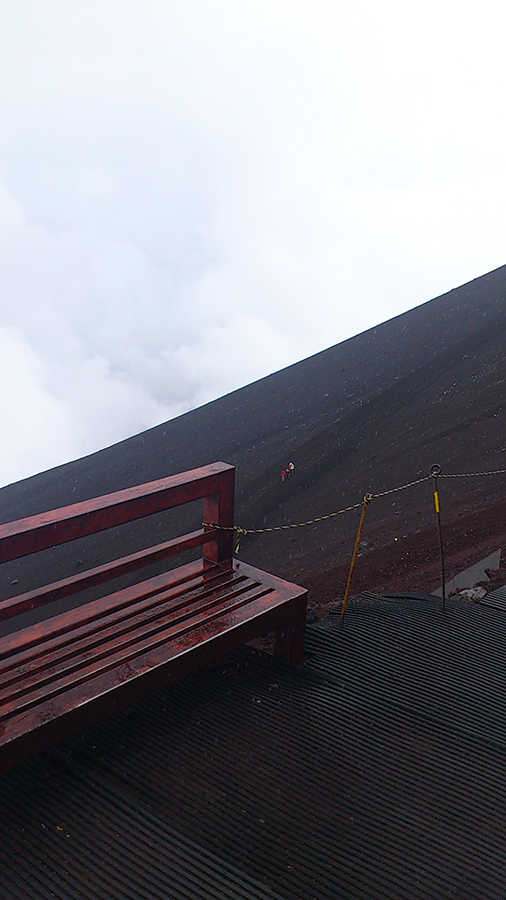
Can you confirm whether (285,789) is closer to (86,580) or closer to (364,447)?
(86,580)

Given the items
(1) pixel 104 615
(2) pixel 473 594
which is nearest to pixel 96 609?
(1) pixel 104 615

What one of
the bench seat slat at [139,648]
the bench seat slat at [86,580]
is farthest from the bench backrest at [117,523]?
the bench seat slat at [139,648]

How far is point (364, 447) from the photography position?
A: 9859 mm

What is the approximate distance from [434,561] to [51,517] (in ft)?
12.8

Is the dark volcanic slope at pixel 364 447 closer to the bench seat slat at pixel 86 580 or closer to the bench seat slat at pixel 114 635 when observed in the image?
the bench seat slat at pixel 114 635

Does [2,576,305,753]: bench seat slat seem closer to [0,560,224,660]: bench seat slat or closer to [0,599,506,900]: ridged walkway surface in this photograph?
[0,599,506,900]: ridged walkway surface

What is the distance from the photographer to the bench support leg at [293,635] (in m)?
3.28

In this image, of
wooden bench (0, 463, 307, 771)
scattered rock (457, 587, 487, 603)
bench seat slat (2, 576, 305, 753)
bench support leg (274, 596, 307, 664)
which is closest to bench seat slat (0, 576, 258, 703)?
wooden bench (0, 463, 307, 771)

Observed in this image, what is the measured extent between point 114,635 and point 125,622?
0.13 meters

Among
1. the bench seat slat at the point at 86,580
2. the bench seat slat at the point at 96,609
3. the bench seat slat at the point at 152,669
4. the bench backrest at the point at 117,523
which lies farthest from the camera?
the bench seat slat at the point at 96,609

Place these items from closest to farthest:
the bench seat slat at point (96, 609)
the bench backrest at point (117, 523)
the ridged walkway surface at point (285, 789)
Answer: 1. the ridged walkway surface at point (285, 789)
2. the bench backrest at point (117, 523)
3. the bench seat slat at point (96, 609)

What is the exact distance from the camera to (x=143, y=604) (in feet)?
10.8

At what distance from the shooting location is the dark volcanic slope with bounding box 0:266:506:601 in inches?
268

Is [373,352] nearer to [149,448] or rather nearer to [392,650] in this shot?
[149,448]
